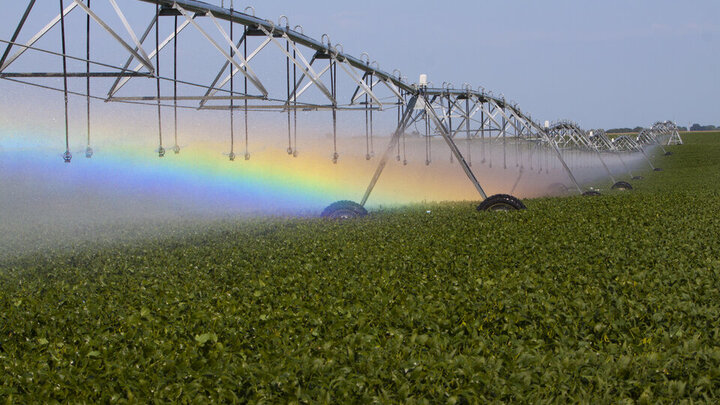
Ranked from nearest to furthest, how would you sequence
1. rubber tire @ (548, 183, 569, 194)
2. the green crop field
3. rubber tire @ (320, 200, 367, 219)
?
the green crop field → rubber tire @ (320, 200, 367, 219) → rubber tire @ (548, 183, 569, 194)

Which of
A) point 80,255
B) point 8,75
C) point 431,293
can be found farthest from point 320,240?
point 8,75

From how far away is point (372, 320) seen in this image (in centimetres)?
629

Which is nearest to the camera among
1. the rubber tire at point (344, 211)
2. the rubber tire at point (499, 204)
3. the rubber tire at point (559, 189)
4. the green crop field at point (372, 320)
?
the green crop field at point (372, 320)

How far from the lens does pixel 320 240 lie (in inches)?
486

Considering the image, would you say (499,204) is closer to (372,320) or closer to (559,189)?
(372,320)

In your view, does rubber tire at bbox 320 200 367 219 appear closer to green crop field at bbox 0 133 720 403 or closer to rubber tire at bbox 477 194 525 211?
rubber tire at bbox 477 194 525 211

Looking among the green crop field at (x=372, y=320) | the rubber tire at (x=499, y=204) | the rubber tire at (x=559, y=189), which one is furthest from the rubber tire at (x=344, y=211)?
the rubber tire at (x=559, y=189)

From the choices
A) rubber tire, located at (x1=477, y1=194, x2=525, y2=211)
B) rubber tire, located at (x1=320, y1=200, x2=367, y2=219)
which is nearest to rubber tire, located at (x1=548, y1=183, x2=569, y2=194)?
rubber tire, located at (x1=477, y1=194, x2=525, y2=211)

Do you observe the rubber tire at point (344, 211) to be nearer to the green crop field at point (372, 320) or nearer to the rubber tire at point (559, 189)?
the green crop field at point (372, 320)

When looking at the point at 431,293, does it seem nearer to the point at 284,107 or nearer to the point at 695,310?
the point at 695,310

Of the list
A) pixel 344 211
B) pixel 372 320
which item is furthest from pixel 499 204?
pixel 372 320

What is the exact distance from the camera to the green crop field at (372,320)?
4.48m

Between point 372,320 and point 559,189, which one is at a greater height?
point 559,189

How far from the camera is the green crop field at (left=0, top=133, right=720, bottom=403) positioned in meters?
4.48
